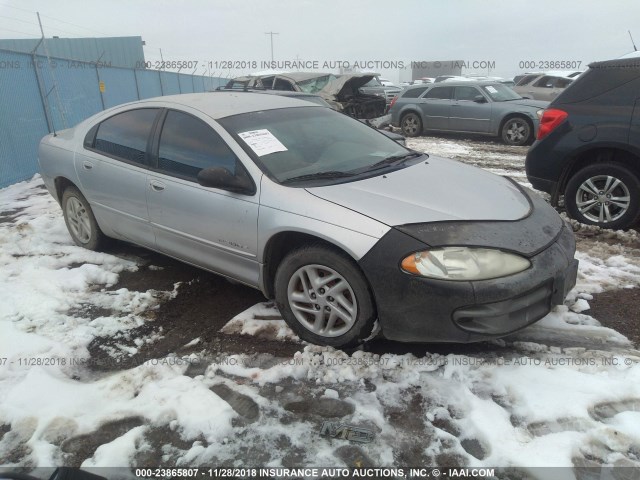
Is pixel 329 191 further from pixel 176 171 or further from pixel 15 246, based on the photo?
pixel 15 246

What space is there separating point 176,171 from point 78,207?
1.68 m

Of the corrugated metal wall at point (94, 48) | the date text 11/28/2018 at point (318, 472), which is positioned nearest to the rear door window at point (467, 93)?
the date text 11/28/2018 at point (318, 472)

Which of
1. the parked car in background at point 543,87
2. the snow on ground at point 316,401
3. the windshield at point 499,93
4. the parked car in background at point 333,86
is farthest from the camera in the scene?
the parked car in background at point 543,87

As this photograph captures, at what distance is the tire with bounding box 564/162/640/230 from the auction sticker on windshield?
3310 millimetres

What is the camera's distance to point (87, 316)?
3.35 m

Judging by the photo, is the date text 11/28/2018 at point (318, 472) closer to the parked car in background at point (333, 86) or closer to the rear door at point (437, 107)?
the parked car in background at point (333, 86)

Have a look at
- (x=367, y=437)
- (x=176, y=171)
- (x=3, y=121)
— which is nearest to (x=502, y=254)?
(x=367, y=437)

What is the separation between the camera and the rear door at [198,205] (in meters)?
3.05

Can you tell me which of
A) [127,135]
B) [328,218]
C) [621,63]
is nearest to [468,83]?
[621,63]

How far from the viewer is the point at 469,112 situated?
1126cm

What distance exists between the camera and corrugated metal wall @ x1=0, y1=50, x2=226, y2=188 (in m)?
7.49

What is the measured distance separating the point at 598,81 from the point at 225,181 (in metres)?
3.97

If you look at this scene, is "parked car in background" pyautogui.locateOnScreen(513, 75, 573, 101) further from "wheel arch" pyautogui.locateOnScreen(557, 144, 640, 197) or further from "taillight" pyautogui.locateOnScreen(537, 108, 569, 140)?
"wheel arch" pyautogui.locateOnScreen(557, 144, 640, 197)

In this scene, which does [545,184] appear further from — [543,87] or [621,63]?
[543,87]
